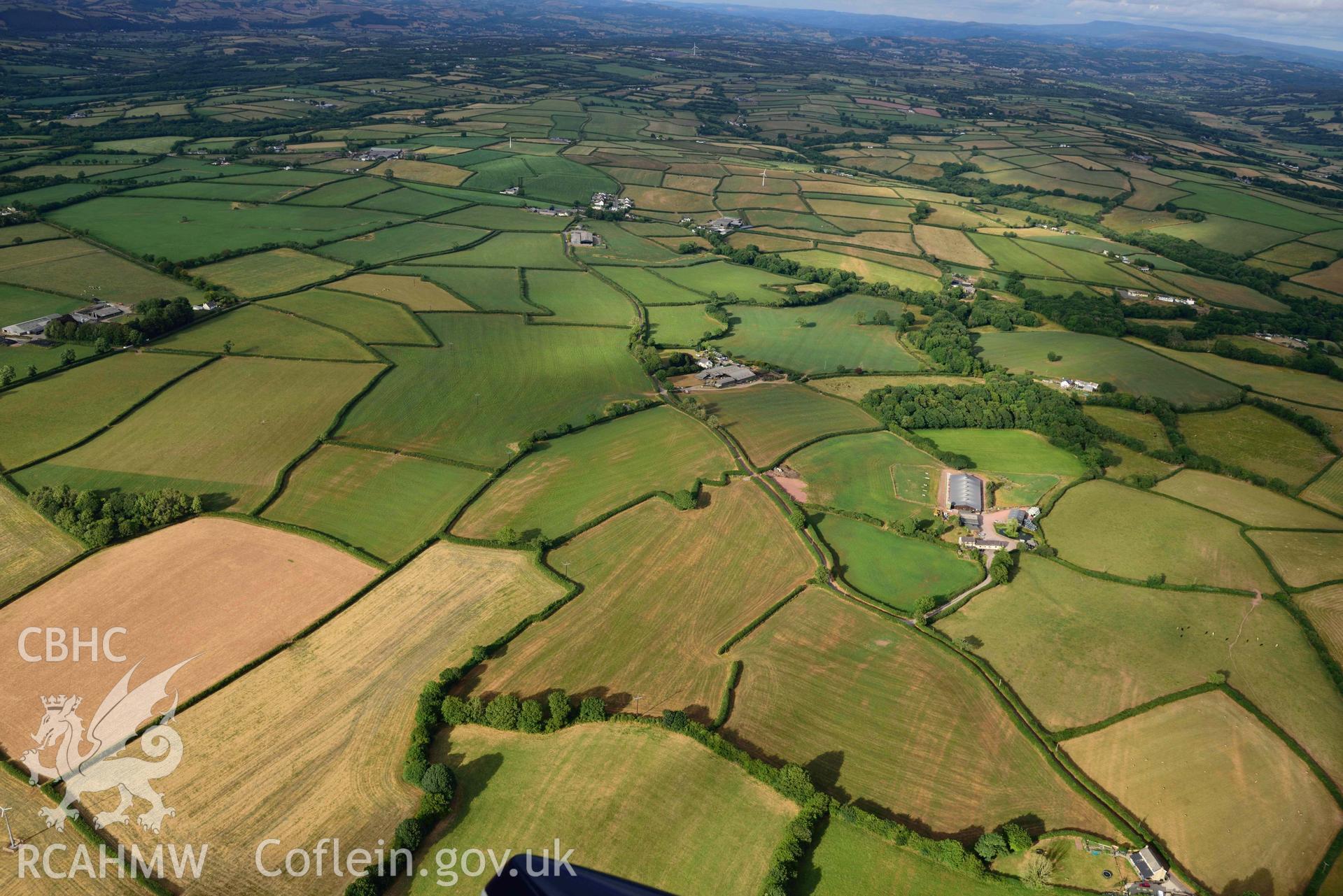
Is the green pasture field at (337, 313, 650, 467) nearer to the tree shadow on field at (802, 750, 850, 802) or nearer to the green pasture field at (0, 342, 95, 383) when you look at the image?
the green pasture field at (0, 342, 95, 383)

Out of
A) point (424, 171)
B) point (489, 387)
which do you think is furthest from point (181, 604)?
point (424, 171)

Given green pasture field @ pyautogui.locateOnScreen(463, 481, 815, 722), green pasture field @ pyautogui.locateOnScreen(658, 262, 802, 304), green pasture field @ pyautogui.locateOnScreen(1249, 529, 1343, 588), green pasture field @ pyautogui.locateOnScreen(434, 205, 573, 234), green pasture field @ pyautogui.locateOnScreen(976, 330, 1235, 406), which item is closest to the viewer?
green pasture field @ pyautogui.locateOnScreen(463, 481, 815, 722)

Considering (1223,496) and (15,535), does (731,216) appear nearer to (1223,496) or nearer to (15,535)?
(1223,496)

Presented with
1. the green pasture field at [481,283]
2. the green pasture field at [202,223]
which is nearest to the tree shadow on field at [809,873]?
the green pasture field at [481,283]

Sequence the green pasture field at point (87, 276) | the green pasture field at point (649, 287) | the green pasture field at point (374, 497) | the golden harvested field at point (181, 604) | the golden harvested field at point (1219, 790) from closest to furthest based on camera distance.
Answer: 1. the golden harvested field at point (1219, 790)
2. the golden harvested field at point (181, 604)
3. the green pasture field at point (374, 497)
4. the green pasture field at point (87, 276)
5. the green pasture field at point (649, 287)

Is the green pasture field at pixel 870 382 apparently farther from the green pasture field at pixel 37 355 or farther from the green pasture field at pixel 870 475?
the green pasture field at pixel 37 355

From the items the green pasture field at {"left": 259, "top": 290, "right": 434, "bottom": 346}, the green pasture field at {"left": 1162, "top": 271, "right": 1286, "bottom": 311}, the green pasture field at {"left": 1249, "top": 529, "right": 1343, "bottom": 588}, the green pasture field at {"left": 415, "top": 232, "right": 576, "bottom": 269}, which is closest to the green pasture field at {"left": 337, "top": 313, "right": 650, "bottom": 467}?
the green pasture field at {"left": 259, "top": 290, "right": 434, "bottom": 346}
